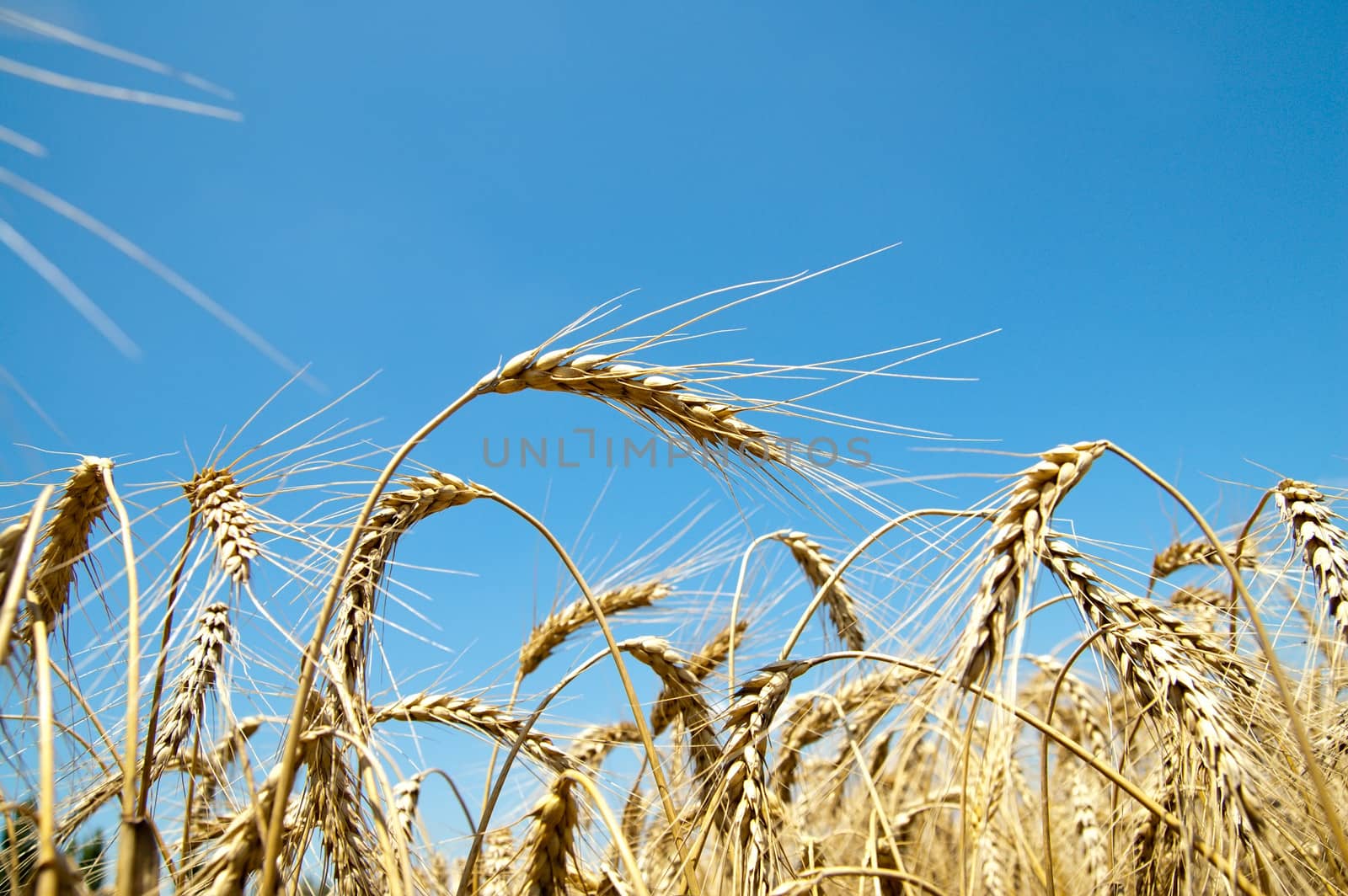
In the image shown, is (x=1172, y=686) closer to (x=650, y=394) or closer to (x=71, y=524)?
(x=650, y=394)

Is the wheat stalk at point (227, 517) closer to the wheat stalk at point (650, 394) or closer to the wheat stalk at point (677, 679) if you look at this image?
the wheat stalk at point (650, 394)

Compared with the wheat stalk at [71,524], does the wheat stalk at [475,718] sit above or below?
below

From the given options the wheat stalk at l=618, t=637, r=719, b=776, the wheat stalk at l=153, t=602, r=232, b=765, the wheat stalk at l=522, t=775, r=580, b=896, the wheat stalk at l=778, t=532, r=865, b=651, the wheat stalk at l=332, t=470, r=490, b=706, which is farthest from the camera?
the wheat stalk at l=778, t=532, r=865, b=651

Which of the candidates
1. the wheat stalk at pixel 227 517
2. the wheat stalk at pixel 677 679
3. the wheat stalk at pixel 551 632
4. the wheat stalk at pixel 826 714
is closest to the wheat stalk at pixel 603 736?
the wheat stalk at pixel 551 632

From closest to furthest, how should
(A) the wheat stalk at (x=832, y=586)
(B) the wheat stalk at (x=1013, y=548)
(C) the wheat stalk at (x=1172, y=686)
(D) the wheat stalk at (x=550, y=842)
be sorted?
(B) the wheat stalk at (x=1013, y=548), (C) the wheat stalk at (x=1172, y=686), (D) the wheat stalk at (x=550, y=842), (A) the wheat stalk at (x=832, y=586)

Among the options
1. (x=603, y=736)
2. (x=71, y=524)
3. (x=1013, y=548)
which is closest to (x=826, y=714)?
(x=603, y=736)

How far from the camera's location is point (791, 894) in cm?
127

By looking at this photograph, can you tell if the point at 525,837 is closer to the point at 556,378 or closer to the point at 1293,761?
the point at 556,378

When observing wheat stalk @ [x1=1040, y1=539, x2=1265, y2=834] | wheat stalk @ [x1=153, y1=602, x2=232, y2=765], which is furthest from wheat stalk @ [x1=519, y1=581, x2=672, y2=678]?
wheat stalk @ [x1=1040, y1=539, x2=1265, y2=834]

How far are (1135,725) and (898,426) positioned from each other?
852mm

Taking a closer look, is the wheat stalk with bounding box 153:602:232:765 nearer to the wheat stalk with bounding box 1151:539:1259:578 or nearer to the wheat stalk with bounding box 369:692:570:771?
the wheat stalk with bounding box 369:692:570:771

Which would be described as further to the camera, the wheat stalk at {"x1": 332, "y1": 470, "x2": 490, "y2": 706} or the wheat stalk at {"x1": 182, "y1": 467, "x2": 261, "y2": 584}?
the wheat stalk at {"x1": 332, "y1": 470, "x2": 490, "y2": 706}

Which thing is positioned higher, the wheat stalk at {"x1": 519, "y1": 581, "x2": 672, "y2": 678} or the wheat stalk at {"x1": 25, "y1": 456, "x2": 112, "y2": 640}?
the wheat stalk at {"x1": 25, "y1": 456, "x2": 112, "y2": 640}

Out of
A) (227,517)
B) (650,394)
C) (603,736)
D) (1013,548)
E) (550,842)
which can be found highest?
(650,394)
